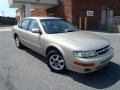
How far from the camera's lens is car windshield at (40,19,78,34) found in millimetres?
6166

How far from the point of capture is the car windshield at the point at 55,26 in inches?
243

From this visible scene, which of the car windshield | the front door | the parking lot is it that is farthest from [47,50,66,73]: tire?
the front door

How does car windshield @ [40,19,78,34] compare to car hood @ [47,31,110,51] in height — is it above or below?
above

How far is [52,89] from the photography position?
4477 mm

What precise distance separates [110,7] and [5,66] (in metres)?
18.9

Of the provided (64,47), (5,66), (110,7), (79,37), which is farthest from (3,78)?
(110,7)

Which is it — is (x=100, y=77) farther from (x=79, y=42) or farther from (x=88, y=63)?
(x=79, y=42)

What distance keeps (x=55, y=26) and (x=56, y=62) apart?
4.83 feet

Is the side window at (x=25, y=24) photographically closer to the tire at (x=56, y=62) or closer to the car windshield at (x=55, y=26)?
the car windshield at (x=55, y=26)

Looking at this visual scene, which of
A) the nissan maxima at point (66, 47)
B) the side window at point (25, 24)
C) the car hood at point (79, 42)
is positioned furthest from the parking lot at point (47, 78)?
the side window at point (25, 24)

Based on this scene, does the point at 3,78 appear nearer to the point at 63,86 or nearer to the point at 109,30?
the point at 63,86

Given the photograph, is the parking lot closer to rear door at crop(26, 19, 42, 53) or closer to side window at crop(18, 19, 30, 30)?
rear door at crop(26, 19, 42, 53)

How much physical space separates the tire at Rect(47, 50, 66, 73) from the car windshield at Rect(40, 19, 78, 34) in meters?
0.85

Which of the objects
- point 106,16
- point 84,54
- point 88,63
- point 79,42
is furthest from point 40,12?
point 88,63
